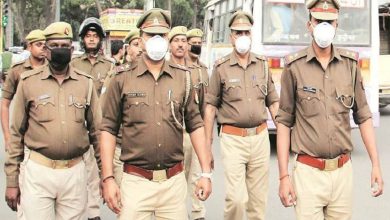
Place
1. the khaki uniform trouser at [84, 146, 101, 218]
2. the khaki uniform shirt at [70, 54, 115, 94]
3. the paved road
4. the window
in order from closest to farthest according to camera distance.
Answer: the khaki uniform trouser at [84, 146, 101, 218] < the khaki uniform shirt at [70, 54, 115, 94] < the paved road < the window

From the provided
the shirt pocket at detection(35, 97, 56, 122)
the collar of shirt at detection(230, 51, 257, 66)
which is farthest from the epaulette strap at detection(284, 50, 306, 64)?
→ the collar of shirt at detection(230, 51, 257, 66)

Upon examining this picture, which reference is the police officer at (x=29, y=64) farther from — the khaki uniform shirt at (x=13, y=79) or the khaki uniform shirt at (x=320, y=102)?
the khaki uniform shirt at (x=320, y=102)

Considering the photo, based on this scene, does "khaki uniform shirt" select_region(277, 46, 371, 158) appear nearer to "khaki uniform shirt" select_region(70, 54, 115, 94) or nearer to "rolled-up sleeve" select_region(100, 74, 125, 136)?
"rolled-up sleeve" select_region(100, 74, 125, 136)

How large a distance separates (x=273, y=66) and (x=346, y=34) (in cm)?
139

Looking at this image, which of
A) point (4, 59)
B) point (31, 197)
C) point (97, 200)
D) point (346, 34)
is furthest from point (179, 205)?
point (4, 59)

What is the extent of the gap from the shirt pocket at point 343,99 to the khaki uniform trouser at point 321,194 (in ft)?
1.24

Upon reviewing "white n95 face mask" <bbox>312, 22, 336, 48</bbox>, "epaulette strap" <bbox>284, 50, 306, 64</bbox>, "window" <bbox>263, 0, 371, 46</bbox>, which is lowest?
"epaulette strap" <bbox>284, 50, 306, 64</bbox>

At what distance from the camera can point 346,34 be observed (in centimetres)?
1093

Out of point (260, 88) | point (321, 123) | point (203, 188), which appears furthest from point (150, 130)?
point (260, 88)

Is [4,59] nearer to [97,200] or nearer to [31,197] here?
[97,200]

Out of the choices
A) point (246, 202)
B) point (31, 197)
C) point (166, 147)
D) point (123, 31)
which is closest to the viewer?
point (166, 147)

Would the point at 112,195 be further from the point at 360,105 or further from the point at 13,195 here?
the point at 360,105

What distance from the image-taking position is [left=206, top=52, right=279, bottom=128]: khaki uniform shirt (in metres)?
5.86

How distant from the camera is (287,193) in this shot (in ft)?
13.6
